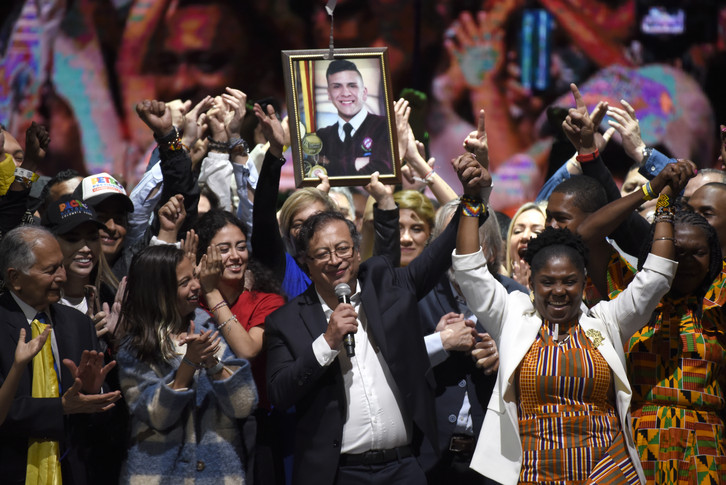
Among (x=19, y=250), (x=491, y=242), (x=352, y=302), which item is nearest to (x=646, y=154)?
(x=491, y=242)

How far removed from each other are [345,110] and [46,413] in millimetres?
2117

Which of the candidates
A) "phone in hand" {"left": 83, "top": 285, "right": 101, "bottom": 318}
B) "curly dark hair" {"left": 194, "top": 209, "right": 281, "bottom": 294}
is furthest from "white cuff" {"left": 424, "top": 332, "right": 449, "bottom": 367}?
"phone in hand" {"left": 83, "top": 285, "right": 101, "bottom": 318}

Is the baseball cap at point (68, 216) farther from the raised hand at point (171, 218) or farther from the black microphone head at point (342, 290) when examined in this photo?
the black microphone head at point (342, 290)

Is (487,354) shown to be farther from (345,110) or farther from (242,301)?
(345,110)

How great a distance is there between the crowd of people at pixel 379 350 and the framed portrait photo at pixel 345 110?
36 centimetres

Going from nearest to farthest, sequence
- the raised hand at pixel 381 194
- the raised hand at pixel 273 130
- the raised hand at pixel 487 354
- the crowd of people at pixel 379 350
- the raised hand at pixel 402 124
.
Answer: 1. the crowd of people at pixel 379 350
2. the raised hand at pixel 487 354
3. the raised hand at pixel 381 194
4. the raised hand at pixel 273 130
5. the raised hand at pixel 402 124

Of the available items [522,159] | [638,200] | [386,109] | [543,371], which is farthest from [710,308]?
[522,159]

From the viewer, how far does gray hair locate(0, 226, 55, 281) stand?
3.85 m

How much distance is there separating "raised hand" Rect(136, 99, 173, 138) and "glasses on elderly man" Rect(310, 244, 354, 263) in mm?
1351

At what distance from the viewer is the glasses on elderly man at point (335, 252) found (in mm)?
3939

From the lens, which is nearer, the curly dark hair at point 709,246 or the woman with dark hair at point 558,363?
the woman with dark hair at point 558,363

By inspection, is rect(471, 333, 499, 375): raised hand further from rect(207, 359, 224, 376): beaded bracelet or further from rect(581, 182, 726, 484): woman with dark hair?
rect(207, 359, 224, 376): beaded bracelet

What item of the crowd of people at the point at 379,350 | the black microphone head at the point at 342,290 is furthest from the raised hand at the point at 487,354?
the black microphone head at the point at 342,290

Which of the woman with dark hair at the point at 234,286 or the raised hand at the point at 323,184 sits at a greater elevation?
the raised hand at the point at 323,184
